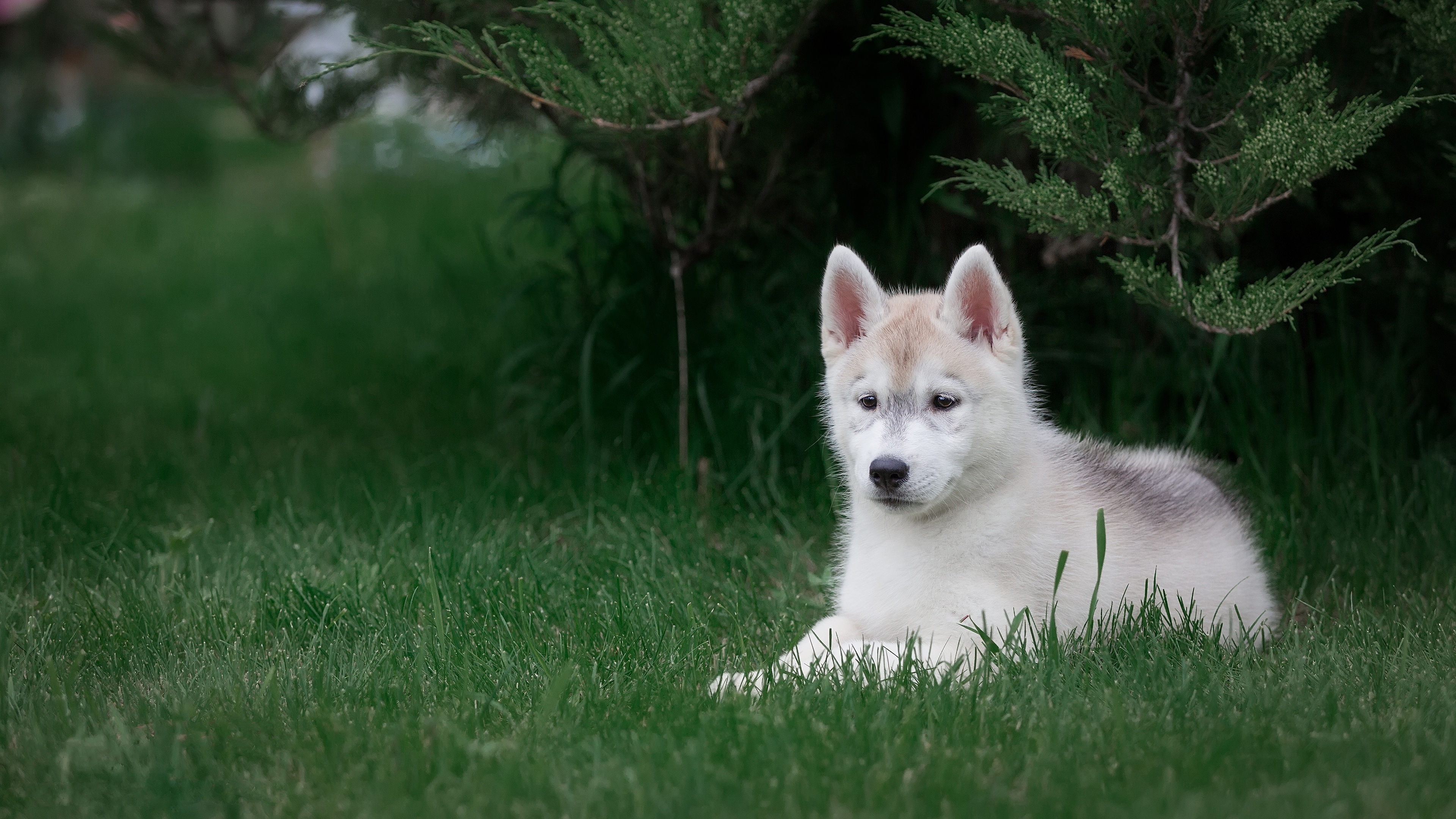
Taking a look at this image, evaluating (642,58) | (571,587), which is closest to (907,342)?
(642,58)

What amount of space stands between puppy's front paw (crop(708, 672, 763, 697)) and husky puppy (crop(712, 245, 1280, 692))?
0.04ft

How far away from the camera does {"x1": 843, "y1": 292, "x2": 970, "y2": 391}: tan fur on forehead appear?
134 inches

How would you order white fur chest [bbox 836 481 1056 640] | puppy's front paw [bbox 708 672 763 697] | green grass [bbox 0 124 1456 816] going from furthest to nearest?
1. white fur chest [bbox 836 481 1056 640]
2. puppy's front paw [bbox 708 672 763 697]
3. green grass [bbox 0 124 1456 816]

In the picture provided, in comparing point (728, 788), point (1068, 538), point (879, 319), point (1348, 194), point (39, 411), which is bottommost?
point (39, 411)

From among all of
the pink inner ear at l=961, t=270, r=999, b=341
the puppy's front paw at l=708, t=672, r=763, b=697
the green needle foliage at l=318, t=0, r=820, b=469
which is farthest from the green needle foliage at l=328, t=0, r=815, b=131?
the puppy's front paw at l=708, t=672, r=763, b=697

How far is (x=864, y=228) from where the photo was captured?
5.44 meters

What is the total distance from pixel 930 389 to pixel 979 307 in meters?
0.32

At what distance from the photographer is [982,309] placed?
352cm

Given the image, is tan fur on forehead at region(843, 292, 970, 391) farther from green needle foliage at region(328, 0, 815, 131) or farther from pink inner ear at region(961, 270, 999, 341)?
green needle foliage at region(328, 0, 815, 131)

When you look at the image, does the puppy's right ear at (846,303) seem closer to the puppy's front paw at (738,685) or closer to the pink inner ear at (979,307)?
the pink inner ear at (979,307)

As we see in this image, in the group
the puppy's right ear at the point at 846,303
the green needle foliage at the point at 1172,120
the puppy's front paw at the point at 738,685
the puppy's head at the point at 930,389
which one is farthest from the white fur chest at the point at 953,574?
the green needle foliage at the point at 1172,120

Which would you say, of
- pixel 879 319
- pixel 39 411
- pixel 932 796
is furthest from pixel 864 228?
pixel 39 411

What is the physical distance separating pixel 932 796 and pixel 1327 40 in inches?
120

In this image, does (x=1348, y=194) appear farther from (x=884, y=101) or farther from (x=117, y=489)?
(x=117, y=489)
